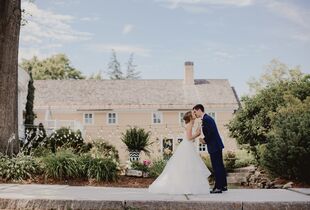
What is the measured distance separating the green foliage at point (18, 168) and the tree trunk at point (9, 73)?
72cm

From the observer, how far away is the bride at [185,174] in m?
8.79

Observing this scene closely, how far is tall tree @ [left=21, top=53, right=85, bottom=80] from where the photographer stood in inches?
2304

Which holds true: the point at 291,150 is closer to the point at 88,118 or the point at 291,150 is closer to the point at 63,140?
the point at 63,140

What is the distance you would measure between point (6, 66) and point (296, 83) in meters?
12.0

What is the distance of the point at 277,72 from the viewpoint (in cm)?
4756

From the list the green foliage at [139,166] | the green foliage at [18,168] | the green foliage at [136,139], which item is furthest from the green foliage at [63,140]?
the green foliage at [18,168]

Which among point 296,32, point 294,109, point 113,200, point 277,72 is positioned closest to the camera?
point 113,200

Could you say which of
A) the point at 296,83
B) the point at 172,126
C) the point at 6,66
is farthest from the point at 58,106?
the point at 6,66

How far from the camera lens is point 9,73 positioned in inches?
445

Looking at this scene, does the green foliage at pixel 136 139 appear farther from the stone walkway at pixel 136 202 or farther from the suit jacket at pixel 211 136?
the stone walkway at pixel 136 202

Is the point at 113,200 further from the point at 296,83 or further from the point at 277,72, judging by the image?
the point at 277,72

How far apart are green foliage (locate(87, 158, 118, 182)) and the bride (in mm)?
1749

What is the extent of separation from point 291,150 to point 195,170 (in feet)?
8.01


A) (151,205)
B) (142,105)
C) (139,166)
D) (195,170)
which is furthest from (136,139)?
(142,105)
